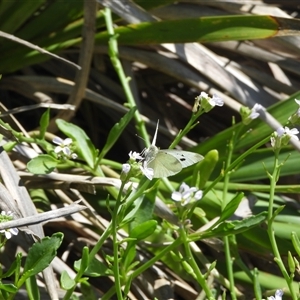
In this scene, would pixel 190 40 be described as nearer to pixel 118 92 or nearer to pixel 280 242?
pixel 118 92

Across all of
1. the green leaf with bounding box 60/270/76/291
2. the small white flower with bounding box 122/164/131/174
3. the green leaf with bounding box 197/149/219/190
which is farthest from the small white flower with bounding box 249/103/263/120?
the green leaf with bounding box 60/270/76/291

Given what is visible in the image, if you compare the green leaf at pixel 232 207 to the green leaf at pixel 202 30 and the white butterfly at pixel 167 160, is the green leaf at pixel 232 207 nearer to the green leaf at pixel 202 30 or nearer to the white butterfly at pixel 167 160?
the white butterfly at pixel 167 160

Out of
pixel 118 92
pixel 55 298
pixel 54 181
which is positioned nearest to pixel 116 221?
pixel 55 298

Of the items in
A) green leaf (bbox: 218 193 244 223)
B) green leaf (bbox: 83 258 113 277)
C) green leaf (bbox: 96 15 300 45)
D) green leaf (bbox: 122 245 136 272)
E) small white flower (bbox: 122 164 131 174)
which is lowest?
green leaf (bbox: 83 258 113 277)

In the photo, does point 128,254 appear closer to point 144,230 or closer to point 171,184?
point 144,230

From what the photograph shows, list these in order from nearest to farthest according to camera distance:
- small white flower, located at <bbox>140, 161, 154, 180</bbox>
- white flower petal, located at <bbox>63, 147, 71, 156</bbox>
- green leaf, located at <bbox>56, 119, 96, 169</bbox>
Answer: small white flower, located at <bbox>140, 161, 154, 180</bbox>, white flower petal, located at <bbox>63, 147, 71, 156</bbox>, green leaf, located at <bbox>56, 119, 96, 169</bbox>

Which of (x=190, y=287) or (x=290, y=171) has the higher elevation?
(x=290, y=171)

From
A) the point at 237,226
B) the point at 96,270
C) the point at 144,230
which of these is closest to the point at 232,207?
the point at 237,226

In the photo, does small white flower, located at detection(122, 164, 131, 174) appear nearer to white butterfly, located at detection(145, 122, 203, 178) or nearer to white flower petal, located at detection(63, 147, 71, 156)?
white butterfly, located at detection(145, 122, 203, 178)
